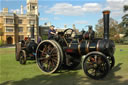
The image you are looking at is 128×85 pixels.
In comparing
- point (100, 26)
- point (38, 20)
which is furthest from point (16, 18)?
point (100, 26)

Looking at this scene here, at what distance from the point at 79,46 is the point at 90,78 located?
1283mm

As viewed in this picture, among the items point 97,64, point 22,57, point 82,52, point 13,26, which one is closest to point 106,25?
point 82,52

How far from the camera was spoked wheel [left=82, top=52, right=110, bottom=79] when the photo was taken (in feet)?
17.3

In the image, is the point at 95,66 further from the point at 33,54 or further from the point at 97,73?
the point at 33,54

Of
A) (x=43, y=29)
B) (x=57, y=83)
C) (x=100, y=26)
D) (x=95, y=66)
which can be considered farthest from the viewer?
(x=43, y=29)

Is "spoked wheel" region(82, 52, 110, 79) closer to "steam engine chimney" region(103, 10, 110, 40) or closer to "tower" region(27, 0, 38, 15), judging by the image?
"steam engine chimney" region(103, 10, 110, 40)

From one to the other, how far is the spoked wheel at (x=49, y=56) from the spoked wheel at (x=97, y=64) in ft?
3.75

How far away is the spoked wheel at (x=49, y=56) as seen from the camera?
6.17 metres

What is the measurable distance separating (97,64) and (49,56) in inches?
81.4

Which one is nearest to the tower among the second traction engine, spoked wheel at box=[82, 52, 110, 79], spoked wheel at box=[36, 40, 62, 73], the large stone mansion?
the large stone mansion

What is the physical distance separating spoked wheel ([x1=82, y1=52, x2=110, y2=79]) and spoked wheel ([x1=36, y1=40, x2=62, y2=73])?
3.75 feet

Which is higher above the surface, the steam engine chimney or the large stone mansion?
the large stone mansion

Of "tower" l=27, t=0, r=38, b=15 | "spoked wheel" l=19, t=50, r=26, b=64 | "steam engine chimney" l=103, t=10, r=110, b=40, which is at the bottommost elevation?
"spoked wheel" l=19, t=50, r=26, b=64

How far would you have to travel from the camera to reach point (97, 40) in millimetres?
5910
